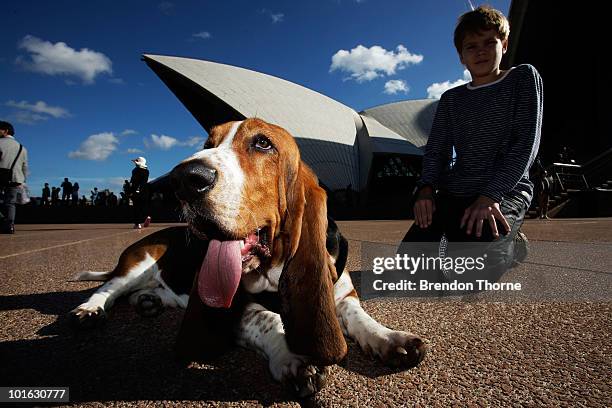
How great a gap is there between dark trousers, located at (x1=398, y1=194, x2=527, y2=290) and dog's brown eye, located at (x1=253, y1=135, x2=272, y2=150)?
1.58 metres

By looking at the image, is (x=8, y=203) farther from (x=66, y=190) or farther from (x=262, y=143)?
(x=66, y=190)

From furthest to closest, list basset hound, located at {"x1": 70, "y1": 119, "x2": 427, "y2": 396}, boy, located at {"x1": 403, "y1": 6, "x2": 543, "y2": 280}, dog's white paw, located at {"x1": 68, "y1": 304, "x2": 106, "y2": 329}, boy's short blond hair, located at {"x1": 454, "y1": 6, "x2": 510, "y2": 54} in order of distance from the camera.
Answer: boy's short blond hair, located at {"x1": 454, "y1": 6, "x2": 510, "y2": 54} → boy, located at {"x1": 403, "y1": 6, "x2": 543, "y2": 280} → dog's white paw, located at {"x1": 68, "y1": 304, "x2": 106, "y2": 329} → basset hound, located at {"x1": 70, "y1": 119, "x2": 427, "y2": 396}

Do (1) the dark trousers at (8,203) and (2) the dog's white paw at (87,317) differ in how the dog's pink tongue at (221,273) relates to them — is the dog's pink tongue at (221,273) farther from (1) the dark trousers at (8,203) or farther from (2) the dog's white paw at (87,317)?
(1) the dark trousers at (8,203)

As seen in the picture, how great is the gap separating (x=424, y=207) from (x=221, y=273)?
1.65 meters

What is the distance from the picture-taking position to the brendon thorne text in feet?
8.87

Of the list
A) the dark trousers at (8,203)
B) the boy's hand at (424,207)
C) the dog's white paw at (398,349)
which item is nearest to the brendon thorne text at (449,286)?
the boy's hand at (424,207)

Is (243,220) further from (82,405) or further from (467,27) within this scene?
(467,27)

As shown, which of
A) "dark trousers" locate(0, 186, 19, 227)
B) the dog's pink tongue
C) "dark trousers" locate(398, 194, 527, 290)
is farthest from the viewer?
"dark trousers" locate(0, 186, 19, 227)

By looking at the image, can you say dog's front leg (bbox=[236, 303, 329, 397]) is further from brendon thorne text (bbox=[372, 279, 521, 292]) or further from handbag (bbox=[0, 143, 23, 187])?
handbag (bbox=[0, 143, 23, 187])

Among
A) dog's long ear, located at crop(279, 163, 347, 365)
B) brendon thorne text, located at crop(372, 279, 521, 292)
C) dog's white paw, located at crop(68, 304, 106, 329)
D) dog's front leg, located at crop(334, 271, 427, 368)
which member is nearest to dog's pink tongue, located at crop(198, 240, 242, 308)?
dog's long ear, located at crop(279, 163, 347, 365)

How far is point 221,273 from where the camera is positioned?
5.12ft

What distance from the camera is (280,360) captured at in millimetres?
1400

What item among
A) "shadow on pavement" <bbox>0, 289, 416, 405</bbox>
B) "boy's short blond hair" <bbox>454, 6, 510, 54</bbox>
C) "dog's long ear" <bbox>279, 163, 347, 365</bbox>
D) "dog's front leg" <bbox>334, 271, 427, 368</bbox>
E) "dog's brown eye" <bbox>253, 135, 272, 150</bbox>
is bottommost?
"shadow on pavement" <bbox>0, 289, 416, 405</bbox>

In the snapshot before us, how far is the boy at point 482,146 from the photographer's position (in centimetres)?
242
